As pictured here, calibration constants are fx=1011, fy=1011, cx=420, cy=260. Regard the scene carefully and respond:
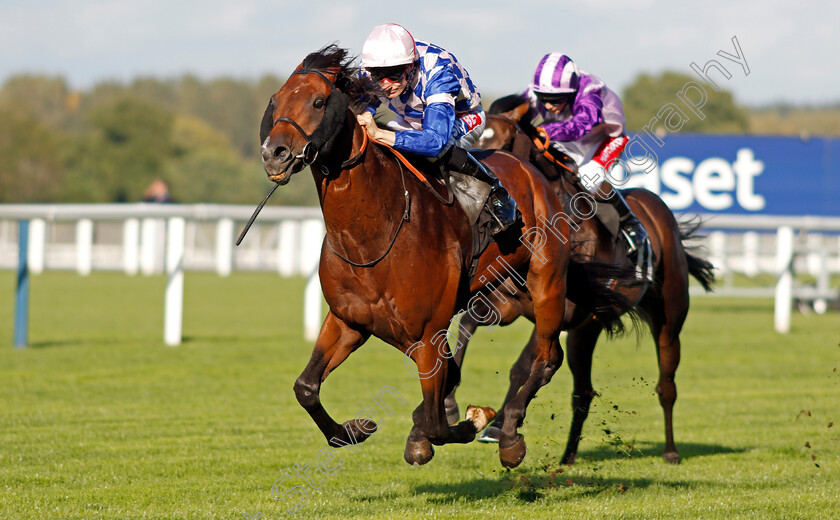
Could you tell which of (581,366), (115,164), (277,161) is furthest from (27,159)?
(277,161)

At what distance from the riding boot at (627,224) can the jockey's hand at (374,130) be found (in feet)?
7.10

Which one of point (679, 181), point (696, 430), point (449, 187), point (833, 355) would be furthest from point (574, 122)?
point (679, 181)

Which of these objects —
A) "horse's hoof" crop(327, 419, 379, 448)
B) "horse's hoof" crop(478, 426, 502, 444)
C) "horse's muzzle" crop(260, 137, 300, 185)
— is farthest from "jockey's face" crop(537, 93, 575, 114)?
"horse's muzzle" crop(260, 137, 300, 185)

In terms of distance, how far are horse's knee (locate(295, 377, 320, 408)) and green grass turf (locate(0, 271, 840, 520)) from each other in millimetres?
510

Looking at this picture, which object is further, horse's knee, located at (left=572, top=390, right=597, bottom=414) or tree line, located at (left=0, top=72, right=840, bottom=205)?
tree line, located at (left=0, top=72, right=840, bottom=205)

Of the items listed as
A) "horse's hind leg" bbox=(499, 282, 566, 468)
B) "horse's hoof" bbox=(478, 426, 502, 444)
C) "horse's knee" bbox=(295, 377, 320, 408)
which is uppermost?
"horse's hind leg" bbox=(499, 282, 566, 468)

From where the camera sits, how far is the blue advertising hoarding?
16.6m

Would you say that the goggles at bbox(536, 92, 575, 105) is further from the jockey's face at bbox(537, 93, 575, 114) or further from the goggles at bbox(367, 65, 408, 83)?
the goggles at bbox(367, 65, 408, 83)

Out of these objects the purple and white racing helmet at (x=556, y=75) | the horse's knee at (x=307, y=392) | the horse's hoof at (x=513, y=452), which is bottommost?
the horse's hoof at (x=513, y=452)

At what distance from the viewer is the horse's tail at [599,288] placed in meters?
5.24

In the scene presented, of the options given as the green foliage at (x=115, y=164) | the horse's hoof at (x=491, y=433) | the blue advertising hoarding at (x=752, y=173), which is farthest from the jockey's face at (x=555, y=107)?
the green foliage at (x=115, y=164)

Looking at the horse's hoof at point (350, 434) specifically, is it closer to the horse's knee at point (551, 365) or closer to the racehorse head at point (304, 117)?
the horse's knee at point (551, 365)

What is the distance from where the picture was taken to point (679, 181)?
54.6 feet

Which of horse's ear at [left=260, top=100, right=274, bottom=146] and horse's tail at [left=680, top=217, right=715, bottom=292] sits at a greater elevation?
horse's ear at [left=260, top=100, right=274, bottom=146]
